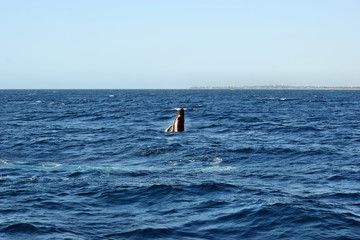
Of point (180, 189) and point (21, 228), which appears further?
point (180, 189)

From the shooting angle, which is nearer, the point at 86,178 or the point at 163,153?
the point at 86,178

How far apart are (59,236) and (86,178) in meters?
6.61

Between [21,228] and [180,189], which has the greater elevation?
[180,189]

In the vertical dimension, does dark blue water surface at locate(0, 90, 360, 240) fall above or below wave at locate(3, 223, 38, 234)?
above

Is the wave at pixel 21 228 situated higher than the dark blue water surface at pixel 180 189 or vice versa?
the dark blue water surface at pixel 180 189

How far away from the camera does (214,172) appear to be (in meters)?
18.0

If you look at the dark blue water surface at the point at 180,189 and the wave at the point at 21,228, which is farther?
the dark blue water surface at the point at 180,189

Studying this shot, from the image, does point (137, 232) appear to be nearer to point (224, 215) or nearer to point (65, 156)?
point (224, 215)

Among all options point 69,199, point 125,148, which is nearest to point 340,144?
point 125,148

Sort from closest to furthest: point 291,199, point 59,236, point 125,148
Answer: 1. point 59,236
2. point 291,199
3. point 125,148

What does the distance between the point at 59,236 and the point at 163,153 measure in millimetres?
12879

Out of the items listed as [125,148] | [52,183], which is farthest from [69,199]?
[125,148]

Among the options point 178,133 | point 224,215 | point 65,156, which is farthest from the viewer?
point 178,133

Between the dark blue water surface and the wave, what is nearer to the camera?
the wave
